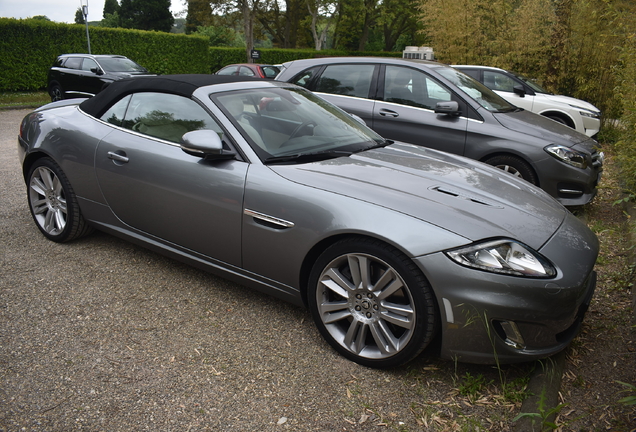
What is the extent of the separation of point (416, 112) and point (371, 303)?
3.72 meters

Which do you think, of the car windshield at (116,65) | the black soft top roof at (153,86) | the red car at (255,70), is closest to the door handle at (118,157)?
the black soft top roof at (153,86)

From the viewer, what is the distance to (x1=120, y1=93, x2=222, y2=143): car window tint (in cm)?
343

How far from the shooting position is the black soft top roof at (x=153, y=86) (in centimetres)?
362

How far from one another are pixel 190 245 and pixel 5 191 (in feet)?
12.3

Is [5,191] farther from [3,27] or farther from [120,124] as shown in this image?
[3,27]

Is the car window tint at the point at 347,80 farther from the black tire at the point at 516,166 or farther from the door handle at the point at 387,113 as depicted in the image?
the black tire at the point at 516,166

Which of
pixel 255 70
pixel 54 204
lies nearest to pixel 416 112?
pixel 54 204

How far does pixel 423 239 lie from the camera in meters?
2.50

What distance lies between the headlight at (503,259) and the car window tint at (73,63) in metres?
14.7

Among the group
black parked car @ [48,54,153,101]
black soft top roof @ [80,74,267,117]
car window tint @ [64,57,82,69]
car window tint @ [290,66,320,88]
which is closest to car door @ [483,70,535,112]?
car window tint @ [290,66,320,88]

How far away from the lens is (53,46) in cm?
1870

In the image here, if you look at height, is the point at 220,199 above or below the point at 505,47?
below

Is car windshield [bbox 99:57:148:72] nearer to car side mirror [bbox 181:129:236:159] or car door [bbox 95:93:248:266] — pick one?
car door [bbox 95:93:248:266]

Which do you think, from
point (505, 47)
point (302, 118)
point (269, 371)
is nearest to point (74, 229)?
point (302, 118)
